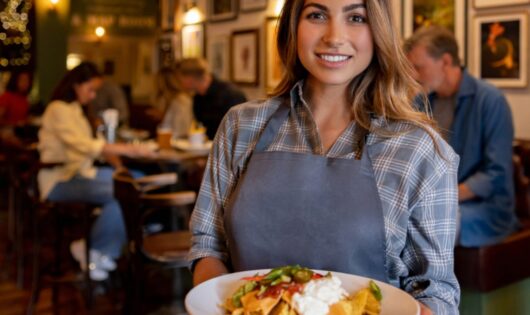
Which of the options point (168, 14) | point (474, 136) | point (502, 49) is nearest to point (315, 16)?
point (474, 136)

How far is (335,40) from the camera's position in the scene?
1.36 metres

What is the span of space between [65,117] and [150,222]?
154 cm

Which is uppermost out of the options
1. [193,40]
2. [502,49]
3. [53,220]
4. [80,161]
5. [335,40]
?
[193,40]

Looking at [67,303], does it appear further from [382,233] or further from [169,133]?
[382,233]

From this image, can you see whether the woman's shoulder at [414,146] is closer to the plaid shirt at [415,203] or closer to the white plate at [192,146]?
the plaid shirt at [415,203]

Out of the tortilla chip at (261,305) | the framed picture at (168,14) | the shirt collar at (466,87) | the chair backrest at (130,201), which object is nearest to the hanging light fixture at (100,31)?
the framed picture at (168,14)

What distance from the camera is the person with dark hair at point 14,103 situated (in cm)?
828

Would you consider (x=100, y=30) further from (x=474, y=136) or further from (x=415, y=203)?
(x=415, y=203)

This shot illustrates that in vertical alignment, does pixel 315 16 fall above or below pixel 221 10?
below

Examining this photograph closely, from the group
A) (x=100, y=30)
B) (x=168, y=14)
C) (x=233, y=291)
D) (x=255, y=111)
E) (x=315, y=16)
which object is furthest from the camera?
(x=100, y=30)

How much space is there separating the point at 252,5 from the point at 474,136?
163 inches

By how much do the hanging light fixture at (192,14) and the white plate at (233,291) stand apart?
7141 millimetres

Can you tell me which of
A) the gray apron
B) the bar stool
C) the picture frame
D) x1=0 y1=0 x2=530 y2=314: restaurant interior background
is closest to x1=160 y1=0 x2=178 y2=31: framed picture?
x1=0 y1=0 x2=530 y2=314: restaurant interior background

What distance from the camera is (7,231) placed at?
638cm
